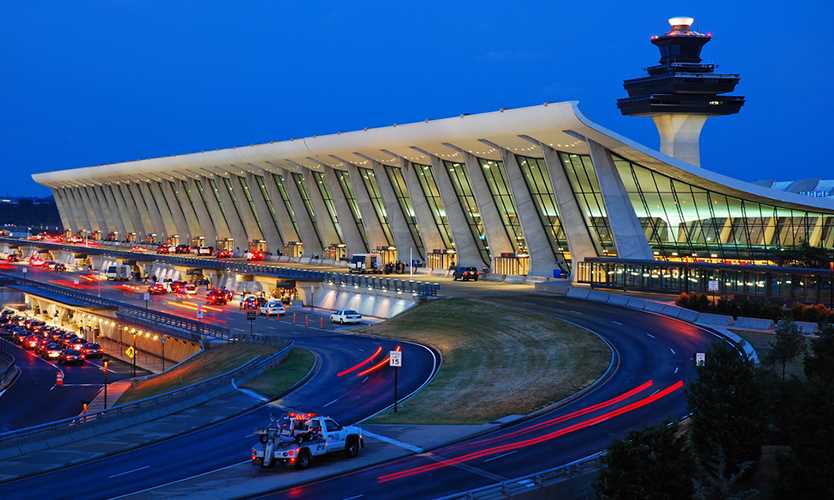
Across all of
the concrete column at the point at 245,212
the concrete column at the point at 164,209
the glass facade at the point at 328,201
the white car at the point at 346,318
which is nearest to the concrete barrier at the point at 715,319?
the white car at the point at 346,318

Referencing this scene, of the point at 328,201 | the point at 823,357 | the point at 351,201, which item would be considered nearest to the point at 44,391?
the point at 823,357

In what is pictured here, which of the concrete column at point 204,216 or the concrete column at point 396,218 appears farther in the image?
the concrete column at point 204,216

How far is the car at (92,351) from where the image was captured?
74819mm

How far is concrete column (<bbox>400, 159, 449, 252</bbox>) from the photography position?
95062 mm

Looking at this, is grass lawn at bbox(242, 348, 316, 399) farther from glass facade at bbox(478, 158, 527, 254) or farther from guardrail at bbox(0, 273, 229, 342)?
glass facade at bbox(478, 158, 527, 254)

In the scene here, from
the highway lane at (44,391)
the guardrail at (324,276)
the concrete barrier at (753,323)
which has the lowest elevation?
the highway lane at (44,391)

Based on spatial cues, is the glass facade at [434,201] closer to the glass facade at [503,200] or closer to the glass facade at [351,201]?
the glass facade at [503,200]

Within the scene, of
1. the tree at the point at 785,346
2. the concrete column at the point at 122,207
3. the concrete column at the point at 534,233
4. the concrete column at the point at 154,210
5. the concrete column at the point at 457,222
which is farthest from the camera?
the concrete column at the point at 122,207

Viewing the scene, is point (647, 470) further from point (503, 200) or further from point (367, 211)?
point (367, 211)

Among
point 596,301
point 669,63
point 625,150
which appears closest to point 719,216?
point 625,150

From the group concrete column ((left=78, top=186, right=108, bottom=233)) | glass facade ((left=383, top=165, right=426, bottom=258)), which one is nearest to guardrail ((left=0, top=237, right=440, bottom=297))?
glass facade ((left=383, top=165, right=426, bottom=258))

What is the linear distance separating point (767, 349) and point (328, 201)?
75.2 meters

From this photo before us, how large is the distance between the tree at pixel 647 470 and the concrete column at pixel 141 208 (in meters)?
148

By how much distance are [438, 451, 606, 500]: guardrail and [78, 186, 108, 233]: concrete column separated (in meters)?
171
